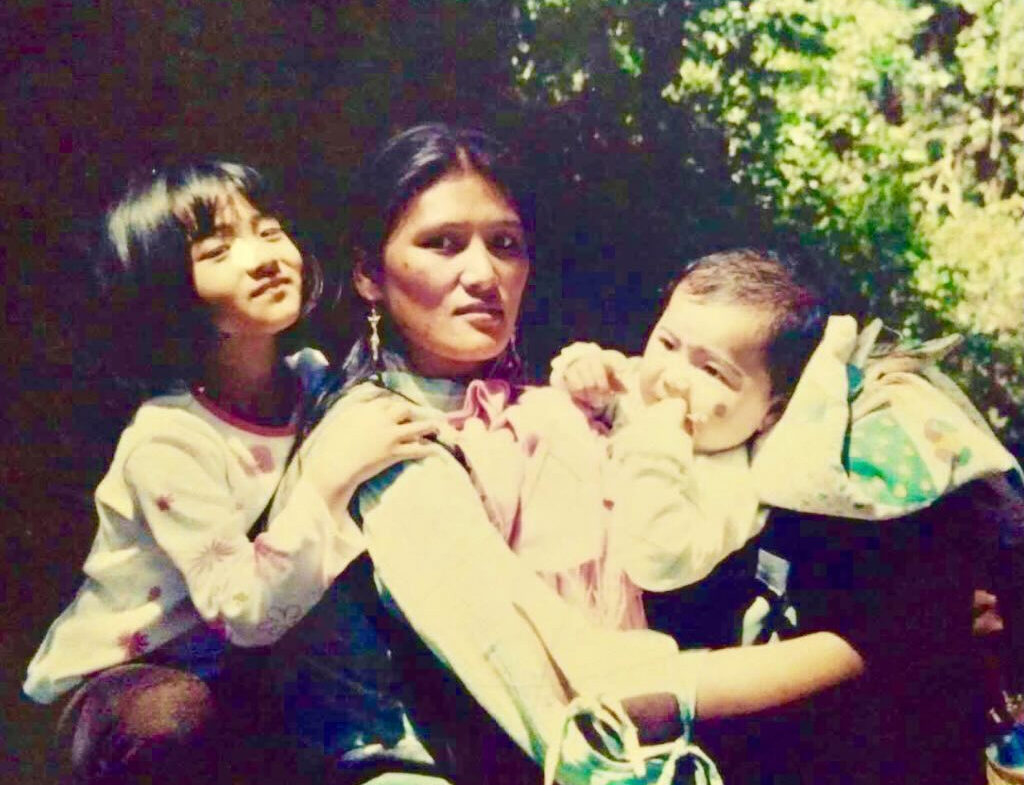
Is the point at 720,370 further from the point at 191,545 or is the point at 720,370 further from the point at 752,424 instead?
the point at 191,545

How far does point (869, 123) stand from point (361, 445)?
779 millimetres

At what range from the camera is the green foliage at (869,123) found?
5.05 feet

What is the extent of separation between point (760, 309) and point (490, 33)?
1.64 ft

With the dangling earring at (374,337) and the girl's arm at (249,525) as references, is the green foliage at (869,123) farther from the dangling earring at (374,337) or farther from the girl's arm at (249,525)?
the girl's arm at (249,525)

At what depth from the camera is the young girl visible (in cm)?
133

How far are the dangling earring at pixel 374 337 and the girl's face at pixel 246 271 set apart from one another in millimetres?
88

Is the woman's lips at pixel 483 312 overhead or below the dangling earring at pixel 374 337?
overhead

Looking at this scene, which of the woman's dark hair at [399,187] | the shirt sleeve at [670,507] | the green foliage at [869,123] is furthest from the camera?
the green foliage at [869,123]

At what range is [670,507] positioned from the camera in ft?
4.34

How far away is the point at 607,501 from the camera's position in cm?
138

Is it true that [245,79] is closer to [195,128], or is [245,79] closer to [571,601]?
[195,128]

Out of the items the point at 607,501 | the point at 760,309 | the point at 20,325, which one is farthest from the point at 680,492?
the point at 20,325

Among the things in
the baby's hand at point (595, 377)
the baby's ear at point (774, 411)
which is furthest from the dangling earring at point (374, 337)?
the baby's ear at point (774, 411)

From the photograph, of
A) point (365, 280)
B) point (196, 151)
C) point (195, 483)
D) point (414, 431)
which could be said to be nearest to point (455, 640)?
point (414, 431)
